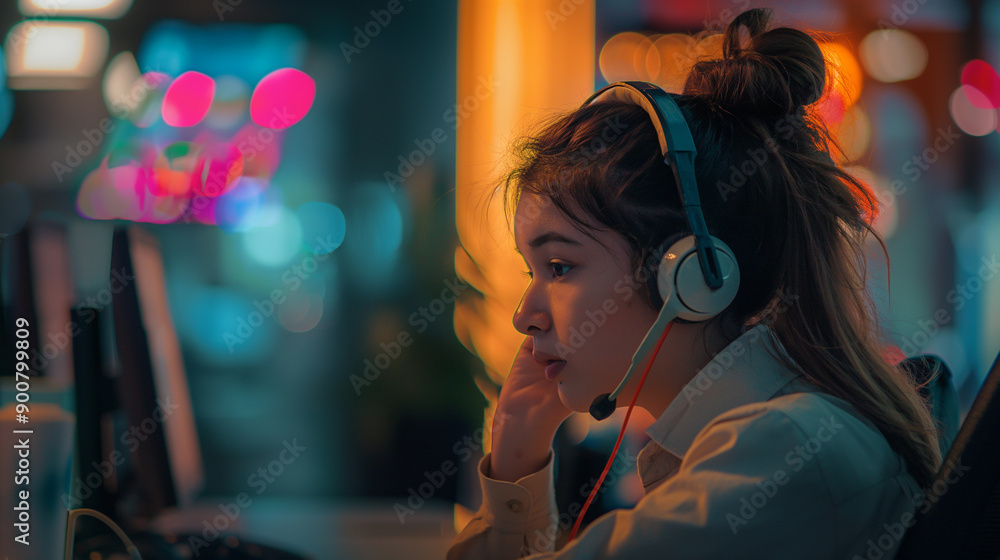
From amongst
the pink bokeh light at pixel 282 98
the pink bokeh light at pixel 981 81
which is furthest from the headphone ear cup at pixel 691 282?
the pink bokeh light at pixel 981 81

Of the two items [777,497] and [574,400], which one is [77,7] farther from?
[777,497]

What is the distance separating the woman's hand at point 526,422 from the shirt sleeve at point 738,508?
1.03 ft

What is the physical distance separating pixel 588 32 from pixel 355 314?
2047 millimetres

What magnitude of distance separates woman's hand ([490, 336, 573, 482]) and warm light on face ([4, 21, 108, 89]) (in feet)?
11.2

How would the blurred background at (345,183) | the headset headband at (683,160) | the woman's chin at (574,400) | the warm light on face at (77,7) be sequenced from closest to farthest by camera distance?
the headset headband at (683,160) < the woman's chin at (574,400) < the blurred background at (345,183) < the warm light on face at (77,7)

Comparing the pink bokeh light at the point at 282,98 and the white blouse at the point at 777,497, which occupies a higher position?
the pink bokeh light at the point at 282,98

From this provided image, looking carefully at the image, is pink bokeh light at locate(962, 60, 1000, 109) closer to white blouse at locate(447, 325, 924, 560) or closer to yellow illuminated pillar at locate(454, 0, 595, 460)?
yellow illuminated pillar at locate(454, 0, 595, 460)

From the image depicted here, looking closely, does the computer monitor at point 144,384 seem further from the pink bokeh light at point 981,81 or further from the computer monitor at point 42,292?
the pink bokeh light at point 981,81

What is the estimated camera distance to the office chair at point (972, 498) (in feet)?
1.45

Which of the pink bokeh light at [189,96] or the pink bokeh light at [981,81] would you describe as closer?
the pink bokeh light at [981,81]

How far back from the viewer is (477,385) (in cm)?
203

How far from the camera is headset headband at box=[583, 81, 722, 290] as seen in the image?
60cm

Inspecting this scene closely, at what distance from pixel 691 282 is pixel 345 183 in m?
3.29

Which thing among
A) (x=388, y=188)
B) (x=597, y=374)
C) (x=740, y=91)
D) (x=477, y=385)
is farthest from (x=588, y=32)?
(x=388, y=188)
